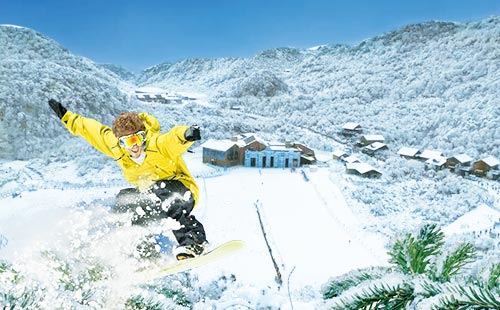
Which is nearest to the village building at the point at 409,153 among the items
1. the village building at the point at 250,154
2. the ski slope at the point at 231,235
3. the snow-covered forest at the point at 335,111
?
the snow-covered forest at the point at 335,111

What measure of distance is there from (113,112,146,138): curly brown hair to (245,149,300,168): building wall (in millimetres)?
29334

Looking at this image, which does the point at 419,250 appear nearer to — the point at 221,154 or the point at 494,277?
the point at 494,277

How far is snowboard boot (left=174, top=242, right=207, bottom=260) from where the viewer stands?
13.1 feet

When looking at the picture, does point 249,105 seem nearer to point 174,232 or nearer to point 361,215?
point 361,215

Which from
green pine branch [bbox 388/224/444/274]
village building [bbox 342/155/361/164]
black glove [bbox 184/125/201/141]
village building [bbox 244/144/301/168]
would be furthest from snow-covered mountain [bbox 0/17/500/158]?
green pine branch [bbox 388/224/444/274]

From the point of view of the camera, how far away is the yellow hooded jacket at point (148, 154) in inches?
154

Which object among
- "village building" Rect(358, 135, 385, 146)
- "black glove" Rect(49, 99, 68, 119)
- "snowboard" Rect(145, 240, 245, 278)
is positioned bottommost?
"snowboard" Rect(145, 240, 245, 278)

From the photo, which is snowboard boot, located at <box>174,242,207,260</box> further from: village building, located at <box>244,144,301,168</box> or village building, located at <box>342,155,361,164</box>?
village building, located at <box>342,155,361,164</box>

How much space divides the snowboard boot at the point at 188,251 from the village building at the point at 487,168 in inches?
1685

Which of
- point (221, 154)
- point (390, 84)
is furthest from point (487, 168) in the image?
point (390, 84)

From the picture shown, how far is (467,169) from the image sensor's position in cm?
3922

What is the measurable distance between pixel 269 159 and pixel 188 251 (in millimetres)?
29725

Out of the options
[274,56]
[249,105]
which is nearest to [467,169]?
[249,105]

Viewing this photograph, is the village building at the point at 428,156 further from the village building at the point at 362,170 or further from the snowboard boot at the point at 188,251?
the snowboard boot at the point at 188,251
